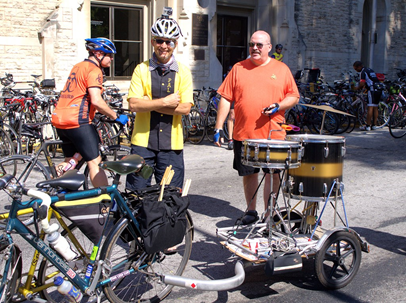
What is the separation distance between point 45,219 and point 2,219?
11.4 inches

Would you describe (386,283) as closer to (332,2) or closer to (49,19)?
(49,19)

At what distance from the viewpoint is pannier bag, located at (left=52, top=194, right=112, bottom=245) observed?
3.53 meters

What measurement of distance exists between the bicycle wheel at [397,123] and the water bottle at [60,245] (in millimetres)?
11411

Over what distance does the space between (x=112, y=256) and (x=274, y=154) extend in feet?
5.03

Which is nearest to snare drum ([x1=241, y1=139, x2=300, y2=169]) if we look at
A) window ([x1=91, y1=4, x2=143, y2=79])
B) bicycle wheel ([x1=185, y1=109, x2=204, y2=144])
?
bicycle wheel ([x1=185, y1=109, x2=204, y2=144])

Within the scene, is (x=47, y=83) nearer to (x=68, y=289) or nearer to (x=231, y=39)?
(x=231, y=39)

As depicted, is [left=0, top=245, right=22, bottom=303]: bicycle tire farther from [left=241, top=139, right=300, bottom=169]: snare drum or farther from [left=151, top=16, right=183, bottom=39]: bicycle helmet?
[left=151, top=16, right=183, bottom=39]: bicycle helmet

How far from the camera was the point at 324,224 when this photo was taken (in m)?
6.25

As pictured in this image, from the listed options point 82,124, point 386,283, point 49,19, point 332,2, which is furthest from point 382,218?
point 332,2

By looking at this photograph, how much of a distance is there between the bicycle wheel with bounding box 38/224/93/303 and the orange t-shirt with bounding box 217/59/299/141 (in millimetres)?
2219

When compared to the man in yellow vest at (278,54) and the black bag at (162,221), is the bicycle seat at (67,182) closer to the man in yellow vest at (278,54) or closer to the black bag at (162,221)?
the black bag at (162,221)

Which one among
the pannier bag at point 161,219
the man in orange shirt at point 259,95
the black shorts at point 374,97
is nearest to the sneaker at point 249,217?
the man in orange shirt at point 259,95

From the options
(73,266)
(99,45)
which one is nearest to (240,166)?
(99,45)

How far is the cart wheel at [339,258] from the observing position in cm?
432
